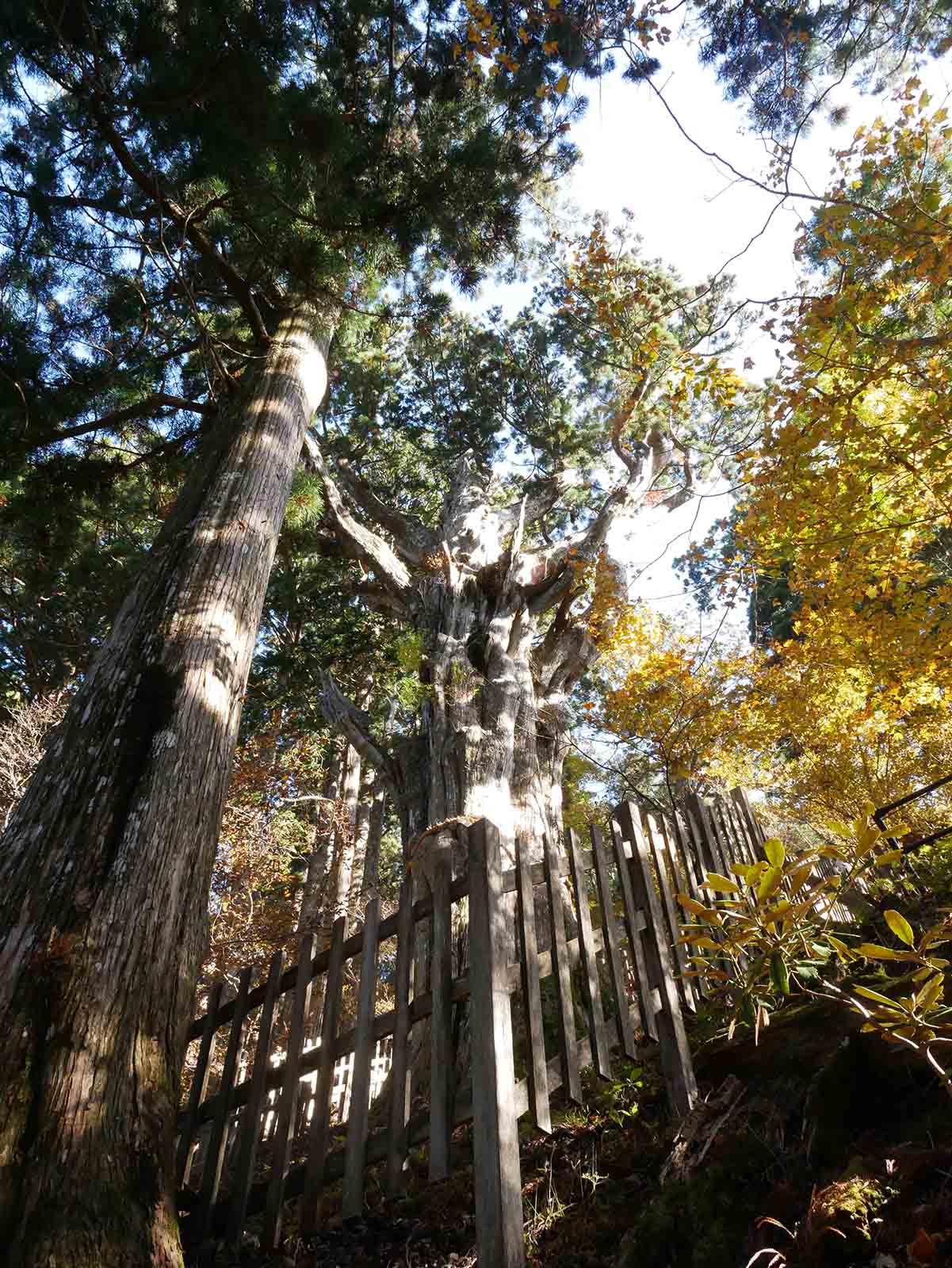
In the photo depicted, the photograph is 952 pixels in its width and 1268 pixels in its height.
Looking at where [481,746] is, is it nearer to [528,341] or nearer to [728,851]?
[728,851]

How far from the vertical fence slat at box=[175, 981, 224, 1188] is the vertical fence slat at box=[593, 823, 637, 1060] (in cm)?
187

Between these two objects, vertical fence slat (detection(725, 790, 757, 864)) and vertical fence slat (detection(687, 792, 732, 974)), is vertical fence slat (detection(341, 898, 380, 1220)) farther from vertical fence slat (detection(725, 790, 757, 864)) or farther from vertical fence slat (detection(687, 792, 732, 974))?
vertical fence slat (detection(725, 790, 757, 864))

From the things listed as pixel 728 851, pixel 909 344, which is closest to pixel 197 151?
pixel 909 344

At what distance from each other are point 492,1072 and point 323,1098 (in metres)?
0.95

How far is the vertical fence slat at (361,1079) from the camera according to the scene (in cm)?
252

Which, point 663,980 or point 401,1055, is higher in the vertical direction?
point 663,980

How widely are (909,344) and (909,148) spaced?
1858 mm

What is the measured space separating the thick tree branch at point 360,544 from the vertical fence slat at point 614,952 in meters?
5.53

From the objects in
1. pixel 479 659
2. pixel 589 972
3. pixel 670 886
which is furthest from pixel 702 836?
pixel 479 659

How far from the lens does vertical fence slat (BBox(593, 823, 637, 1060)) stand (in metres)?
2.73

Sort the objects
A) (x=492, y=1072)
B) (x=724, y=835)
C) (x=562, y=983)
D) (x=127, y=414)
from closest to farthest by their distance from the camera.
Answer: (x=492, y=1072)
(x=562, y=983)
(x=724, y=835)
(x=127, y=414)

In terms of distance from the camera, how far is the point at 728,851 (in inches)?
169

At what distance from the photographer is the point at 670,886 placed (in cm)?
337

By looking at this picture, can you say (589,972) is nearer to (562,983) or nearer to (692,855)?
(562,983)
